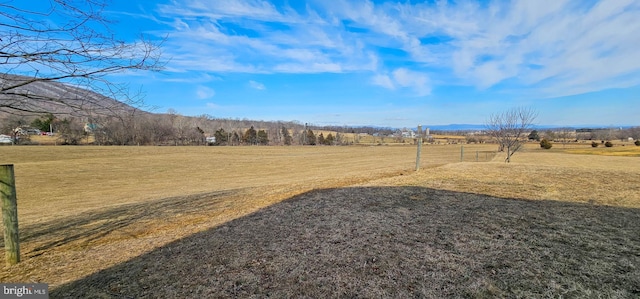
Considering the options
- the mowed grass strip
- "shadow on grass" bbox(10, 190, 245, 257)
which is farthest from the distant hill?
the mowed grass strip

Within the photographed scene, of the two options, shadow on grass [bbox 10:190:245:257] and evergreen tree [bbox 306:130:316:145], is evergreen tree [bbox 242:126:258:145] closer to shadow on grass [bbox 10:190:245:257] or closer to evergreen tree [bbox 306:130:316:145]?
evergreen tree [bbox 306:130:316:145]

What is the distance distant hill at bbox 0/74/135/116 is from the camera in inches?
127

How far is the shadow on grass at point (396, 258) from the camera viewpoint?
287cm

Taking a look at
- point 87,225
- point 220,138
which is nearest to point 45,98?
point 87,225

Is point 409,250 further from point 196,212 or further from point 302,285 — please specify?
point 196,212

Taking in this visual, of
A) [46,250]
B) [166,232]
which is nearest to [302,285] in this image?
[166,232]

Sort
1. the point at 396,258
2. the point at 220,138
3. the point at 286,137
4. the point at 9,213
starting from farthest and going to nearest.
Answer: the point at 286,137 < the point at 220,138 < the point at 9,213 < the point at 396,258

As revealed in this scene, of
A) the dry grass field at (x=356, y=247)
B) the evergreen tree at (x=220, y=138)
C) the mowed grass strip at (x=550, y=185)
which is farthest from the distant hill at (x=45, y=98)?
the evergreen tree at (x=220, y=138)

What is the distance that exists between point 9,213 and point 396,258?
5.28 m

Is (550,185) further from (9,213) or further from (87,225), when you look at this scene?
(87,225)

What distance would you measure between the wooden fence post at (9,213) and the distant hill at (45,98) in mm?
851

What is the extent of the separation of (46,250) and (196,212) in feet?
9.03

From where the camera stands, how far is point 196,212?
6.96 meters

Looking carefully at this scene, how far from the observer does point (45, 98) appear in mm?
3410
